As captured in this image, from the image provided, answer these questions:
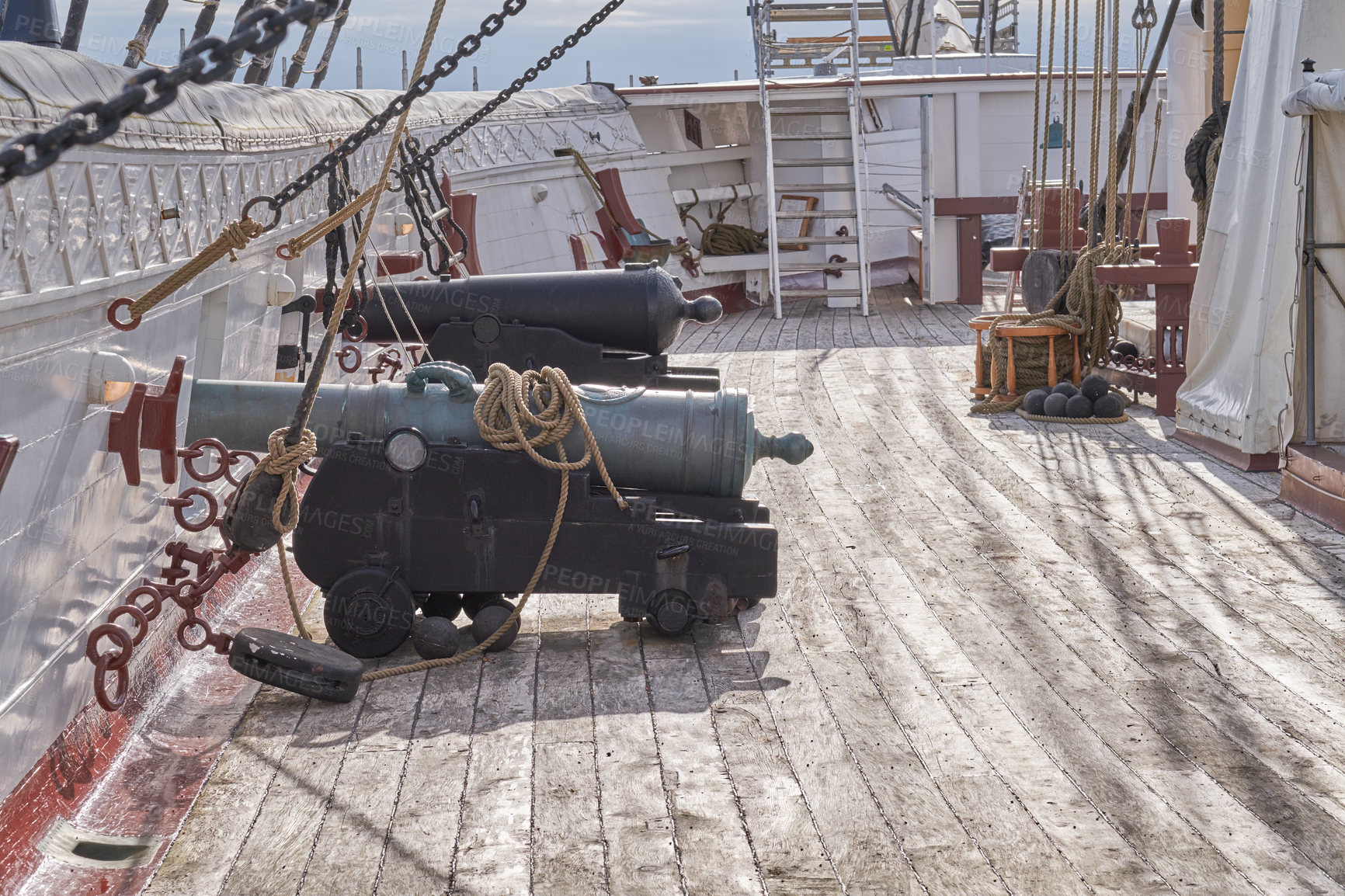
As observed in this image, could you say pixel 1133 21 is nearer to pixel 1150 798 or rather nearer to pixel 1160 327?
pixel 1160 327

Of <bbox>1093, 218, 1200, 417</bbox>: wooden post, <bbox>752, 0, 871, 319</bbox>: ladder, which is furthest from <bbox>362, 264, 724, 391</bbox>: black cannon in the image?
<bbox>752, 0, 871, 319</bbox>: ladder

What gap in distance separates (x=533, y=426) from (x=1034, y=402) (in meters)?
3.94

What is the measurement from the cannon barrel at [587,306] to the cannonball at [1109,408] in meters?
2.44

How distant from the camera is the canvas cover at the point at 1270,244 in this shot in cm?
504

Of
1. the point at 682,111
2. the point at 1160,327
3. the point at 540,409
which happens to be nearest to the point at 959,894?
the point at 540,409

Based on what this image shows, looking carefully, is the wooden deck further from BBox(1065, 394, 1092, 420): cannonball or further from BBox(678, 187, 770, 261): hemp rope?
BBox(678, 187, 770, 261): hemp rope

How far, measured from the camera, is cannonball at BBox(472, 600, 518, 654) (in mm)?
3533

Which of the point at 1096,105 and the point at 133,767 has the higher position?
the point at 1096,105

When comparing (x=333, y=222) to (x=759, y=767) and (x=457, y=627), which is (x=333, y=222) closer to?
(x=457, y=627)

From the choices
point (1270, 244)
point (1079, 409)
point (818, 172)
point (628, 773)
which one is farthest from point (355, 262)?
point (818, 172)

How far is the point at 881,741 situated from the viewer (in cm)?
289

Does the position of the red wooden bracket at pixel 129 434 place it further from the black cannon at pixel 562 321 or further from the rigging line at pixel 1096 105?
the rigging line at pixel 1096 105

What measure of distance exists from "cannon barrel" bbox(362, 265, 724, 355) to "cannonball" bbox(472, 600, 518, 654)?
188 centimetres

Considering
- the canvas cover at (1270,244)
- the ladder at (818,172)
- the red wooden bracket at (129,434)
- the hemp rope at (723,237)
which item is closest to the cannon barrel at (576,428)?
the red wooden bracket at (129,434)
